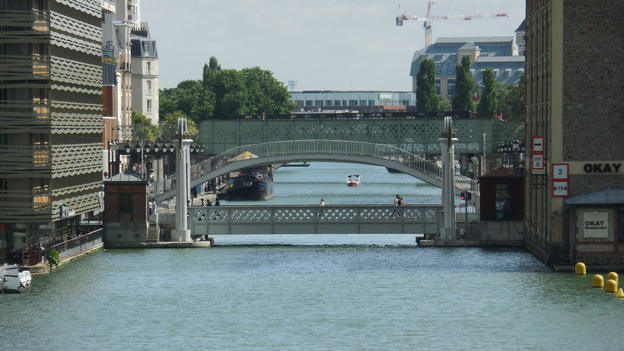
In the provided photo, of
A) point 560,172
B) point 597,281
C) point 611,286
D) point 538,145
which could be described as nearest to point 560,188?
point 560,172

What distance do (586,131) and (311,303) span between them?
1677 cm

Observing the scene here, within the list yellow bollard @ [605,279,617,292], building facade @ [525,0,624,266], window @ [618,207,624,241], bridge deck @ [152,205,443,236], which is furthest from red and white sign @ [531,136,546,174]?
bridge deck @ [152,205,443,236]

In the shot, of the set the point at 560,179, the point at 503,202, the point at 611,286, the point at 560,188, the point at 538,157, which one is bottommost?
the point at 611,286

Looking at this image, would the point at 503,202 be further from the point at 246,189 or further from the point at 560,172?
the point at 246,189

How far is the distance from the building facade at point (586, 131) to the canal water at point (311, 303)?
2561 millimetres

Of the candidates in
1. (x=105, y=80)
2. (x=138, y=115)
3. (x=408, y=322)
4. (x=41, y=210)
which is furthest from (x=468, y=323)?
(x=138, y=115)

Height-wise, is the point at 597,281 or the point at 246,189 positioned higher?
the point at 246,189

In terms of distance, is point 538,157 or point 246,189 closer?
point 538,157

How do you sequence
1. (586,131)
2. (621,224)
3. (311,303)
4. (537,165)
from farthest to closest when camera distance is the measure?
(537,165) → (586,131) → (621,224) → (311,303)

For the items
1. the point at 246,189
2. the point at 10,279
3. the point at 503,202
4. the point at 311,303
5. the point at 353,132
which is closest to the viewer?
the point at 311,303

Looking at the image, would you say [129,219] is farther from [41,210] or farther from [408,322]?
[408,322]

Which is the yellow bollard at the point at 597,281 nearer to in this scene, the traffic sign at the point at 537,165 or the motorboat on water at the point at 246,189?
the traffic sign at the point at 537,165

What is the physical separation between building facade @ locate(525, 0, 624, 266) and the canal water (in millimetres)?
2561

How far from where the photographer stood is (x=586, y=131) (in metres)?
70.3
